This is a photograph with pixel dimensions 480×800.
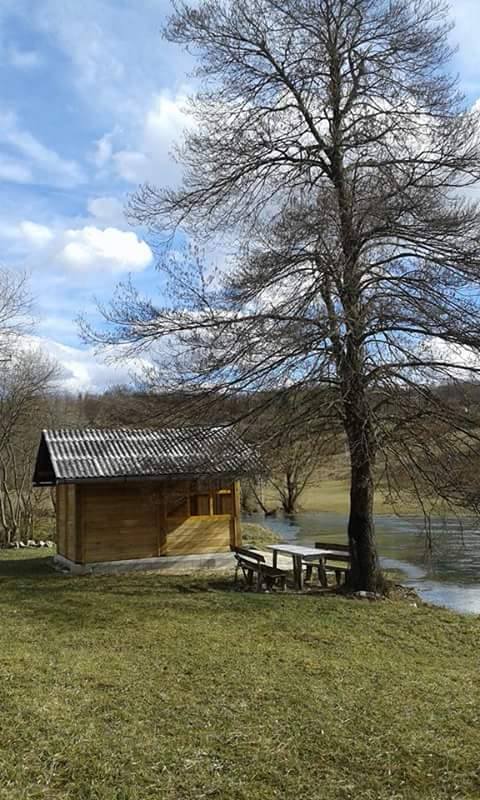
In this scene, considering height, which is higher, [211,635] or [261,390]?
[261,390]

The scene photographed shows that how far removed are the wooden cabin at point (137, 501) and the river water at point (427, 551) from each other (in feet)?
14.4

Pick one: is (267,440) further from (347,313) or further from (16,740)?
(16,740)

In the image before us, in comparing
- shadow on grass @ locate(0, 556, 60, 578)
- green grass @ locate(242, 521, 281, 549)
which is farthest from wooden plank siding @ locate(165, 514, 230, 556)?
green grass @ locate(242, 521, 281, 549)

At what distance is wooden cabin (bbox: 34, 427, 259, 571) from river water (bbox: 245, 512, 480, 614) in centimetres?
438

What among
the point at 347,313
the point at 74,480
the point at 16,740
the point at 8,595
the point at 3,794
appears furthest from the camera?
the point at 74,480

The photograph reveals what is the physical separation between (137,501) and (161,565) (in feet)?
4.77

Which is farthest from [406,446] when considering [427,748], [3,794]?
[3,794]

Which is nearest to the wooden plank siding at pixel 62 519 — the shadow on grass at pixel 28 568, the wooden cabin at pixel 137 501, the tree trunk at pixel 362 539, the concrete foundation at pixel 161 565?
the wooden cabin at pixel 137 501

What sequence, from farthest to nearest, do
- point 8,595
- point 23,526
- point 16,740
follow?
1. point 23,526
2. point 8,595
3. point 16,740

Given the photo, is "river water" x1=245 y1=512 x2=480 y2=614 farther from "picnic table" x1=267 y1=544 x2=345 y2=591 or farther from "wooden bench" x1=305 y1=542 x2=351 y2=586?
"picnic table" x1=267 y1=544 x2=345 y2=591

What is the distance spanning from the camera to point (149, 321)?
10023 mm

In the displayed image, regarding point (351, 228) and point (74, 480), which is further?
point (74, 480)

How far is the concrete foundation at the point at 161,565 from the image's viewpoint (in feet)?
44.6

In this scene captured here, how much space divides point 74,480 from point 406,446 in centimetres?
661
